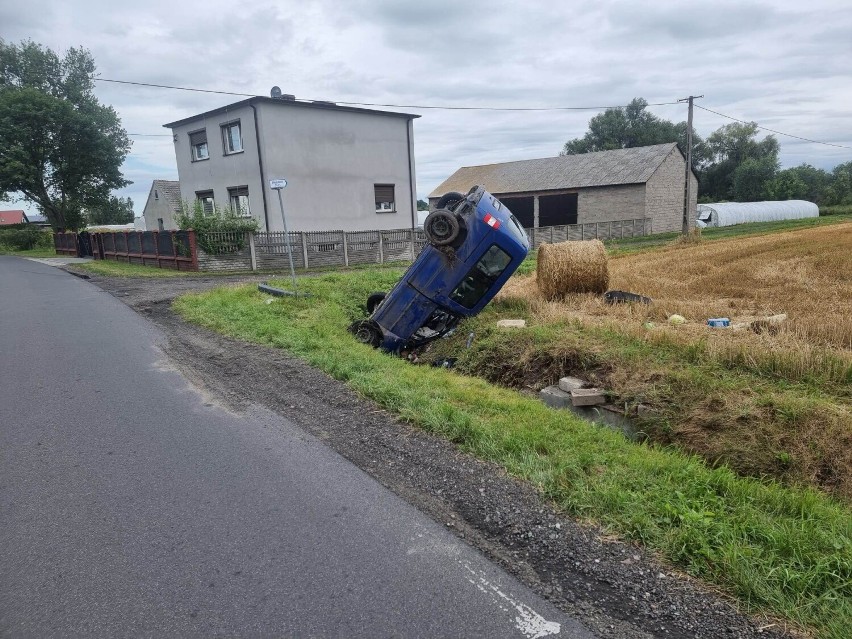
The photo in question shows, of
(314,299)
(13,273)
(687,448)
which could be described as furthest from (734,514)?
(13,273)

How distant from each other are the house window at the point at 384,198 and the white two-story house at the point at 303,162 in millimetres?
50

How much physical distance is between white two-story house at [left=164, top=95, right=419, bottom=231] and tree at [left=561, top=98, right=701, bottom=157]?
47.8m

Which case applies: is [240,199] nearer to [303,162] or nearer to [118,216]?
[303,162]

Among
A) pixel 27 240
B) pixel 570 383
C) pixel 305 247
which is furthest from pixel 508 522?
pixel 27 240

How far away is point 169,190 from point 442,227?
109 ft

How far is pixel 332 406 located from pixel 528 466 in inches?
97.0

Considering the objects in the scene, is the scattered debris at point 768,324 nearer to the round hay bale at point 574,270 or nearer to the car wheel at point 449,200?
the round hay bale at point 574,270

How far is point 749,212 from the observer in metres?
46.4

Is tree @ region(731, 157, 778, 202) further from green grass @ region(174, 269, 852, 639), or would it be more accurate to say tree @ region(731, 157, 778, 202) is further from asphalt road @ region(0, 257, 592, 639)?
asphalt road @ region(0, 257, 592, 639)

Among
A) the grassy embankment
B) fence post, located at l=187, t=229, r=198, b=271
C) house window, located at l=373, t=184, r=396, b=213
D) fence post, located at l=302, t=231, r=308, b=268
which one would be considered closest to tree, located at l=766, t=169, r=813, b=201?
house window, located at l=373, t=184, r=396, b=213

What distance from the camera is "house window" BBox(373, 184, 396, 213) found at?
2906 cm

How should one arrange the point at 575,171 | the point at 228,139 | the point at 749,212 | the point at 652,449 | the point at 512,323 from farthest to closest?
the point at 749,212, the point at 575,171, the point at 228,139, the point at 512,323, the point at 652,449

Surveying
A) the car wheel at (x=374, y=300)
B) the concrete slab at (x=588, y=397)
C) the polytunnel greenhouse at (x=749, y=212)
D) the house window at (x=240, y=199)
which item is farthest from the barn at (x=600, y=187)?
the concrete slab at (x=588, y=397)

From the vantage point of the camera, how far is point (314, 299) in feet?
42.0
